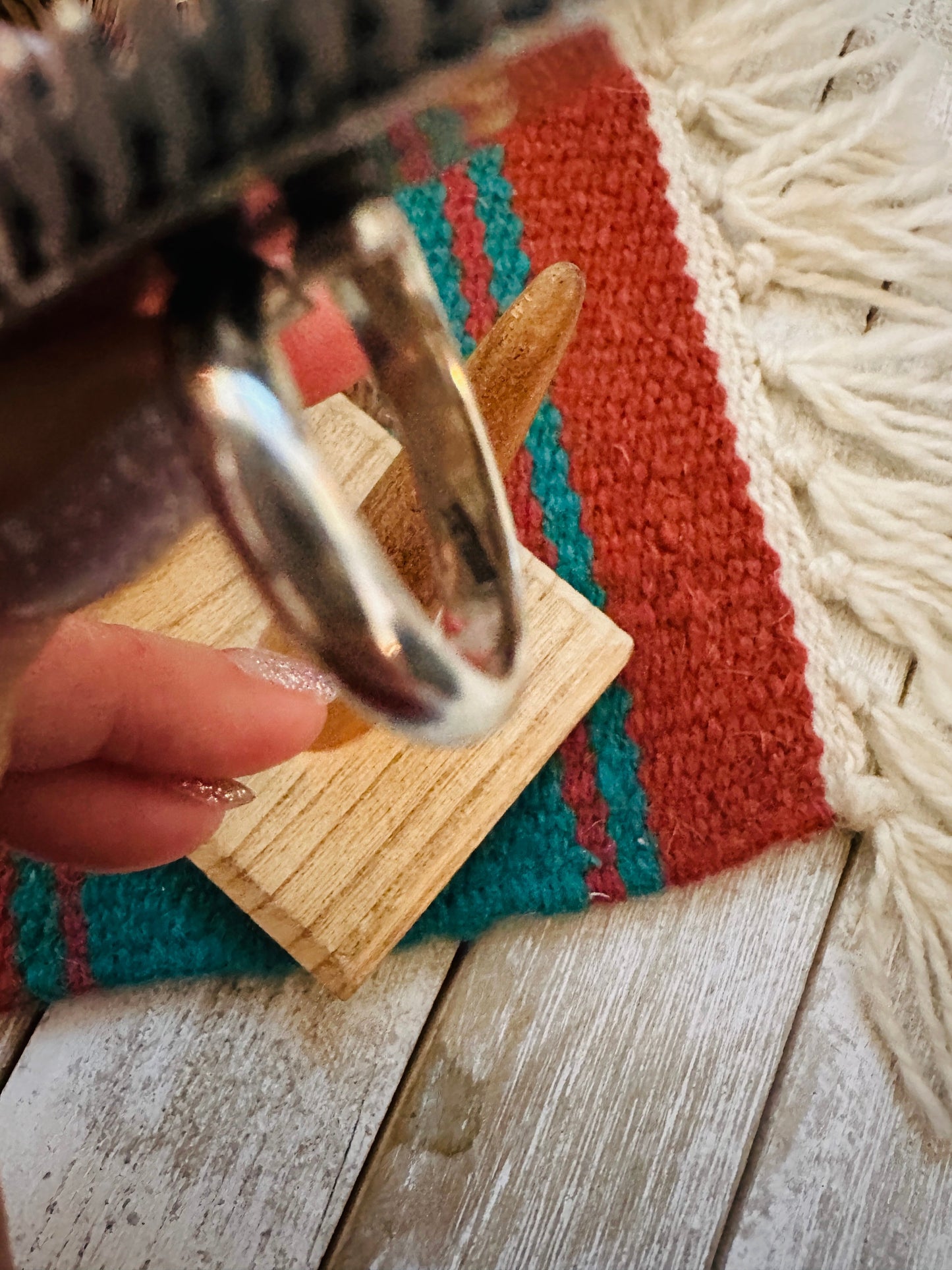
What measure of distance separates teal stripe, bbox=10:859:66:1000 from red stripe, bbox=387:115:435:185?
204 mm

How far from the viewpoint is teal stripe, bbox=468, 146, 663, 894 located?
0.24m

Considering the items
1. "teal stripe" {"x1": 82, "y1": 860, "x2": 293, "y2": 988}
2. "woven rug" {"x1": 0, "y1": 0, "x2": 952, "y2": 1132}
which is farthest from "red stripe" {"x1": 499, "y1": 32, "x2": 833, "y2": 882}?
"teal stripe" {"x1": 82, "y1": 860, "x2": 293, "y2": 988}

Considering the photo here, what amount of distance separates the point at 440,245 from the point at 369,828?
0.52 ft

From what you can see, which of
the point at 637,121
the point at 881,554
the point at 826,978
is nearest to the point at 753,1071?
the point at 826,978

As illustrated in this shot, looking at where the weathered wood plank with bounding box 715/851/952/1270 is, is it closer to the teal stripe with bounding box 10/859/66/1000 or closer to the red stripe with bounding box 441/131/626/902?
the red stripe with bounding box 441/131/626/902

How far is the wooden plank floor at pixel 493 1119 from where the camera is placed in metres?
0.22

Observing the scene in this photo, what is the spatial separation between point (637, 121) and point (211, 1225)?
296 millimetres

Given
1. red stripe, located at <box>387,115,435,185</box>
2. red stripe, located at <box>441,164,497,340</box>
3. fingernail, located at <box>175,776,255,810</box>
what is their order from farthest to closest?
red stripe, located at <box>441,164,497,340</box> < fingernail, located at <box>175,776,255,810</box> < red stripe, located at <box>387,115,435,185</box>

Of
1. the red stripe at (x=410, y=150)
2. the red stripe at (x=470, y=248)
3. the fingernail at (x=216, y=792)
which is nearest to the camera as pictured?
the red stripe at (x=410, y=150)

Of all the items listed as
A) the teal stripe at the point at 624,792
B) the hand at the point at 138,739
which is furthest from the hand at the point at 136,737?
the teal stripe at the point at 624,792

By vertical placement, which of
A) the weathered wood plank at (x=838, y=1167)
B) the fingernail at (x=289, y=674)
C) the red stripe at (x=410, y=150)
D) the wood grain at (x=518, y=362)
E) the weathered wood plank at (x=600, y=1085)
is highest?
the red stripe at (x=410, y=150)

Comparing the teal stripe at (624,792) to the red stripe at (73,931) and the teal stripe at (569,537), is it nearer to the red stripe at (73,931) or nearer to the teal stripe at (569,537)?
the teal stripe at (569,537)

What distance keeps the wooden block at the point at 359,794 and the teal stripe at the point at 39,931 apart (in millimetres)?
45

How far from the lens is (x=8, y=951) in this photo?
223mm
